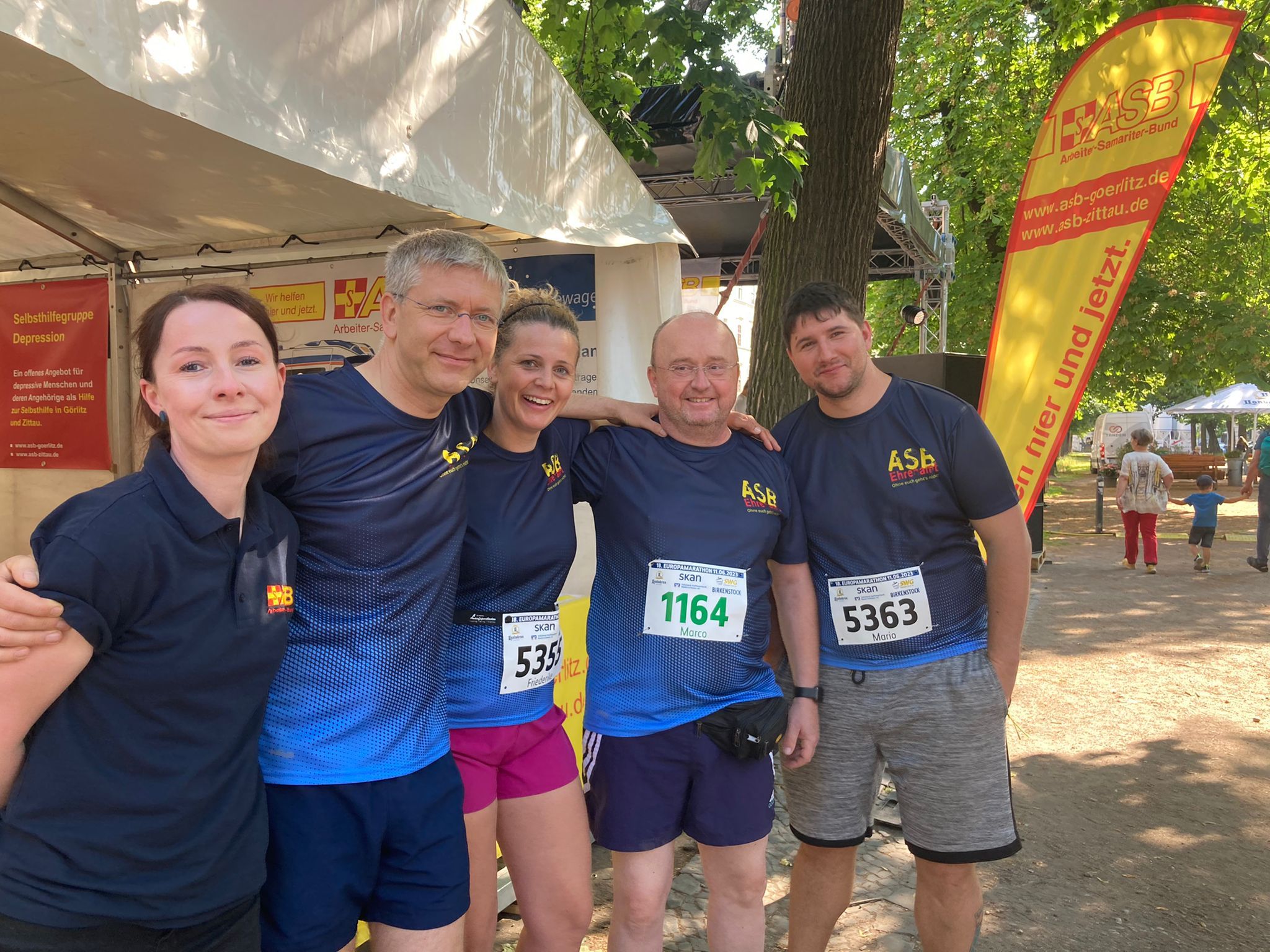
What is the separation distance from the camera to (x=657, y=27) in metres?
4.56

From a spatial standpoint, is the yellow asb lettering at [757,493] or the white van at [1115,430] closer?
the yellow asb lettering at [757,493]

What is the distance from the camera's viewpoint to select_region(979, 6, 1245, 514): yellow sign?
11.6 ft

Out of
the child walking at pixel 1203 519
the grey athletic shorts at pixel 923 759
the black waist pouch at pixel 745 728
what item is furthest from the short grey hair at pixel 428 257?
the child walking at pixel 1203 519

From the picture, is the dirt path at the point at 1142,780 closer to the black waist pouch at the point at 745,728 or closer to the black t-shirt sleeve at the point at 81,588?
the black waist pouch at the point at 745,728

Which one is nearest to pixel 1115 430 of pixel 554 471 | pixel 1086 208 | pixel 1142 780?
pixel 1142 780

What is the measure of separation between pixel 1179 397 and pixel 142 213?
49.3m

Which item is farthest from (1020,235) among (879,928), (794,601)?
(879,928)

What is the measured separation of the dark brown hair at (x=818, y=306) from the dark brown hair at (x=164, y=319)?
55.7 inches

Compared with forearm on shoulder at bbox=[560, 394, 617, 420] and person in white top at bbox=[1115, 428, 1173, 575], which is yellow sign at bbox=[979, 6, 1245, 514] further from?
person in white top at bbox=[1115, 428, 1173, 575]

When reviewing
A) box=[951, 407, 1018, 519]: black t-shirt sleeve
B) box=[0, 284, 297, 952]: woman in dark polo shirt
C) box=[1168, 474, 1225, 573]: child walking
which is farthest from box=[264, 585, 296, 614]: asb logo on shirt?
box=[1168, 474, 1225, 573]: child walking

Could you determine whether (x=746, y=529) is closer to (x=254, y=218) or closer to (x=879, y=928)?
(x=879, y=928)

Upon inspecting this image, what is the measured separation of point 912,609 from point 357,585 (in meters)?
1.46

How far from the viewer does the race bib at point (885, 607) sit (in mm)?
2410

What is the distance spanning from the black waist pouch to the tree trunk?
8.42 ft
